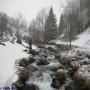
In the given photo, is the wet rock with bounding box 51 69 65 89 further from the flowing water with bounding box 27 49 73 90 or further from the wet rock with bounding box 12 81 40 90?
the wet rock with bounding box 12 81 40 90

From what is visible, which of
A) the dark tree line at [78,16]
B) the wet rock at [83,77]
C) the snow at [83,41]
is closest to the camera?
the wet rock at [83,77]

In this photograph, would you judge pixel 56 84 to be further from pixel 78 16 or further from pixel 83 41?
pixel 78 16

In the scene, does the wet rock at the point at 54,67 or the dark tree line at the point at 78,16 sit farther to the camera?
the dark tree line at the point at 78,16

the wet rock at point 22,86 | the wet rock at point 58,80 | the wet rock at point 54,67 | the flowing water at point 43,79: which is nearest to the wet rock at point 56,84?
the wet rock at point 58,80

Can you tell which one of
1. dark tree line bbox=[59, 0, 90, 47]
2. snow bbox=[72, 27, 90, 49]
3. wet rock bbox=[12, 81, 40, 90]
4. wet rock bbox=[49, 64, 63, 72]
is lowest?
wet rock bbox=[12, 81, 40, 90]

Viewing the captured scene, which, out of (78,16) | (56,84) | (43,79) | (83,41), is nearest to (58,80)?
(56,84)

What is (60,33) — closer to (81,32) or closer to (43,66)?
(81,32)

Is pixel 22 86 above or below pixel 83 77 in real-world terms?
below

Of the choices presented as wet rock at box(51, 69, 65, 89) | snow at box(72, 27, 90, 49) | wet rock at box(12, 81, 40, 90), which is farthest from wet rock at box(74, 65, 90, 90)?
snow at box(72, 27, 90, 49)

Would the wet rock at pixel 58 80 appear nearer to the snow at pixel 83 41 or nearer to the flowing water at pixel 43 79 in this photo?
the flowing water at pixel 43 79

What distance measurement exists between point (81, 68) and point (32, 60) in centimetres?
712

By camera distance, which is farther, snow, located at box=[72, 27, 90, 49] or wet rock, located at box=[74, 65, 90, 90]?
snow, located at box=[72, 27, 90, 49]

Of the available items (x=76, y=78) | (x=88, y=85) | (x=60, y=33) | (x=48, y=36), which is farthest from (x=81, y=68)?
(x=60, y=33)

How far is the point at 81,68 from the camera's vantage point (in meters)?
16.3
